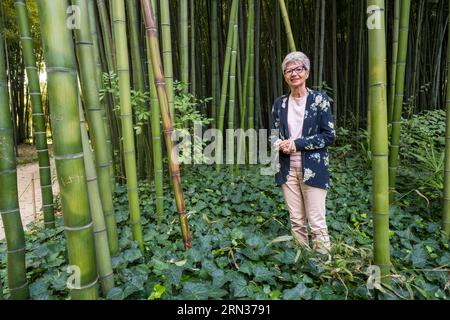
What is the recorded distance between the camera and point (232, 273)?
4.17 feet

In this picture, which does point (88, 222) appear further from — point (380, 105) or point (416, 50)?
point (416, 50)

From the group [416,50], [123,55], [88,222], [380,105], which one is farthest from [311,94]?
[416,50]

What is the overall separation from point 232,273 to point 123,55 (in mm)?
1017

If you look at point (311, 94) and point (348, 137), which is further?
point (348, 137)

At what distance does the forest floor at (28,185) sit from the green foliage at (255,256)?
1.42 meters

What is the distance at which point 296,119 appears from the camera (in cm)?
150

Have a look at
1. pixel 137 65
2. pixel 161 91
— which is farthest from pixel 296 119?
pixel 137 65

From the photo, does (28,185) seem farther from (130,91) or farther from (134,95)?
(130,91)

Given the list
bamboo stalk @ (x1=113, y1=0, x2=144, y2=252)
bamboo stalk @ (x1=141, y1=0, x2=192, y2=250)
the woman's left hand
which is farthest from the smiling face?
bamboo stalk @ (x1=113, y1=0, x2=144, y2=252)

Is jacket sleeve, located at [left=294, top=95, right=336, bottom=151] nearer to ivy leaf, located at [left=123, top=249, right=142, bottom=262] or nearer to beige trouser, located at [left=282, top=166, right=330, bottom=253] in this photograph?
beige trouser, located at [left=282, top=166, right=330, bottom=253]

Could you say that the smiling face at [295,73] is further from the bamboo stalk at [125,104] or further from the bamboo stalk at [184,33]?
the bamboo stalk at [184,33]

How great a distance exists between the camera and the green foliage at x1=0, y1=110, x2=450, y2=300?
1.17m

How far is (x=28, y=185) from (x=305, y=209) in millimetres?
3650

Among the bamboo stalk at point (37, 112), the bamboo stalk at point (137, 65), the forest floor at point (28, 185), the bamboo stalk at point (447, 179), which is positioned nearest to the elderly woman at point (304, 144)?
the bamboo stalk at point (447, 179)
